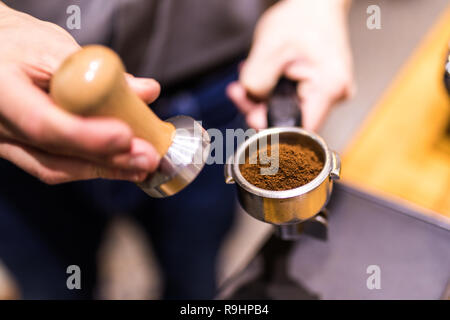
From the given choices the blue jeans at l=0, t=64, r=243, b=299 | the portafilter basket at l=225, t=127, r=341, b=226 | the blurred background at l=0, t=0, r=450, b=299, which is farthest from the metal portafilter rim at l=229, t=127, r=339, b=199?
the blue jeans at l=0, t=64, r=243, b=299

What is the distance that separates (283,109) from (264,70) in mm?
109

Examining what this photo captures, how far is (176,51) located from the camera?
2.41 ft

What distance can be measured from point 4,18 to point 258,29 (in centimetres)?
47

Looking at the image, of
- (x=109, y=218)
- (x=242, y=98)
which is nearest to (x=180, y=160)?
(x=242, y=98)

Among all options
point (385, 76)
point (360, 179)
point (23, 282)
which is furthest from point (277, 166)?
point (385, 76)

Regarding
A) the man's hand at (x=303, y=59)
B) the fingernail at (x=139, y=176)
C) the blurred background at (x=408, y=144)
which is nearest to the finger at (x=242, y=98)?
the man's hand at (x=303, y=59)

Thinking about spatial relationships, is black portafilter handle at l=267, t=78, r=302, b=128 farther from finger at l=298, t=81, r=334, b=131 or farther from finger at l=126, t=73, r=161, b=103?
finger at l=126, t=73, r=161, b=103

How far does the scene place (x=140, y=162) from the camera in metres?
0.35

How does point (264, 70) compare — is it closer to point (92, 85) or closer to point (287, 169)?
point (287, 169)

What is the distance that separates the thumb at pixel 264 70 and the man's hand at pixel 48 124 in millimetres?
258

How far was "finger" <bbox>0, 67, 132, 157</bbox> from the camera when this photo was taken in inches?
11.7

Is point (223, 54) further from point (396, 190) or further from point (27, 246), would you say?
point (27, 246)

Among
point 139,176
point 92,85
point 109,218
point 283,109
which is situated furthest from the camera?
point 109,218

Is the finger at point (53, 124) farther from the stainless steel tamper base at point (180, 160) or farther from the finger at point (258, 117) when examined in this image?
the finger at point (258, 117)
